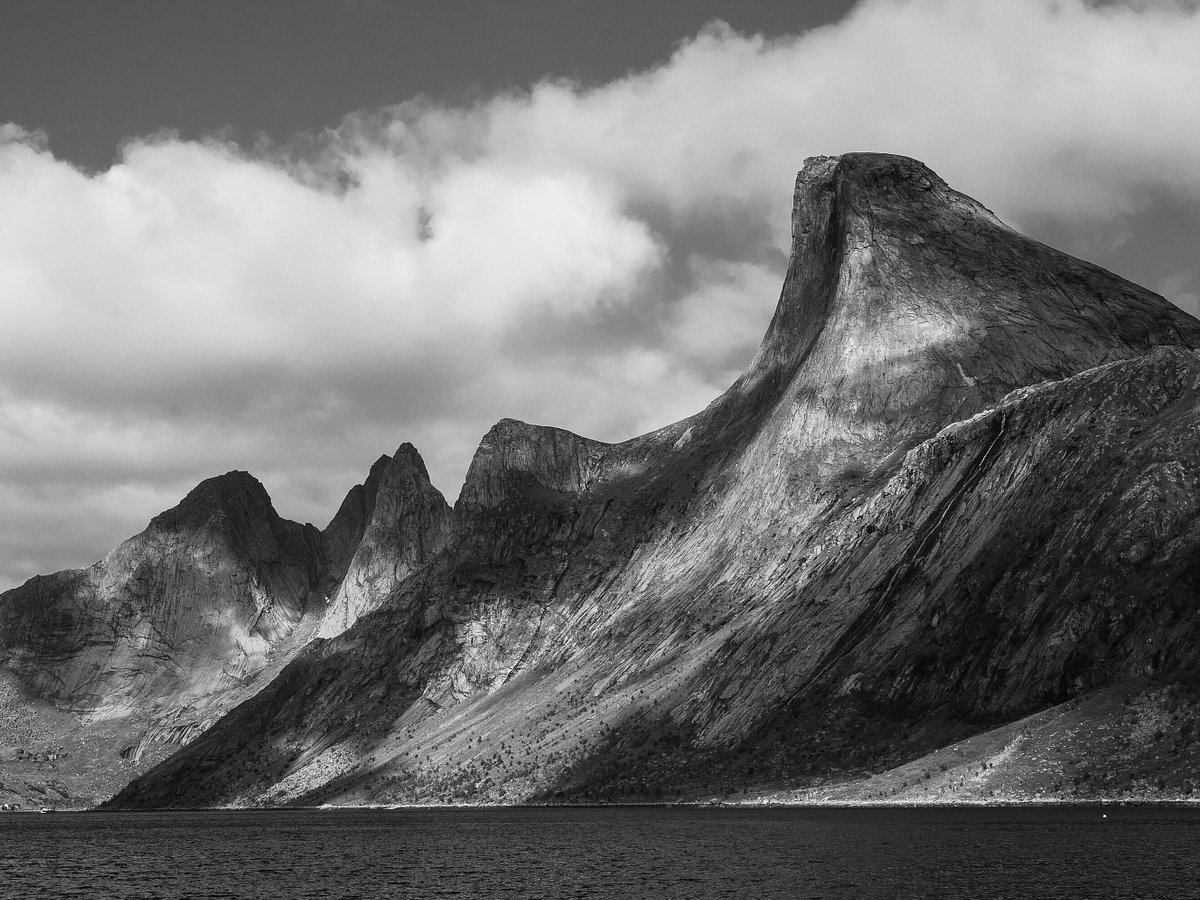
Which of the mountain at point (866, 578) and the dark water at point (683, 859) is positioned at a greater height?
the mountain at point (866, 578)

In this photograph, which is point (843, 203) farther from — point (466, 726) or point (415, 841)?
point (415, 841)

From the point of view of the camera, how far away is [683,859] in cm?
6619

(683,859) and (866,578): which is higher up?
(866,578)

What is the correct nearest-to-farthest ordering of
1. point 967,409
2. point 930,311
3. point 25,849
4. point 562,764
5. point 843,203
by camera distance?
point 25,849 → point 562,764 → point 967,409 → point 930,311 → point 843,203

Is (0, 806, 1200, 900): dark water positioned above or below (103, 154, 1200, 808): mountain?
below

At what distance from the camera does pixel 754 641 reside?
133875 mm

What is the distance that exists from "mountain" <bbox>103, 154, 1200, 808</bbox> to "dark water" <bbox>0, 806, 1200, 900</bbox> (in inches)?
668

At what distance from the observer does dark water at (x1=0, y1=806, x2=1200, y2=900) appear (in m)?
51.4

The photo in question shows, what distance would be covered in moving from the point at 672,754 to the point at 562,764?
16.4 metres

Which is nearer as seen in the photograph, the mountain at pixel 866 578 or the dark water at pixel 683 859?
the dark water at pixel 683 859

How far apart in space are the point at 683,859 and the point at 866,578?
6639 centimetres

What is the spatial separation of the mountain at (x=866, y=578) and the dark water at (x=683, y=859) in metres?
17.0

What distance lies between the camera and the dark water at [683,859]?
169ft

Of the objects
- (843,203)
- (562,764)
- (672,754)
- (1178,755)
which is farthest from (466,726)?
(1178,755)
